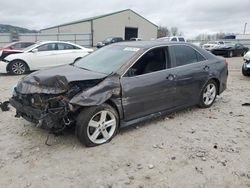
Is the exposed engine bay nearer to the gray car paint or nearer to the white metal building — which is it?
the gray car paint

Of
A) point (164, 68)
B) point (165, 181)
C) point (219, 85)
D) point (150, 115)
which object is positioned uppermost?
point (164, 68)

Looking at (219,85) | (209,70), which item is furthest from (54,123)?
(219,85)

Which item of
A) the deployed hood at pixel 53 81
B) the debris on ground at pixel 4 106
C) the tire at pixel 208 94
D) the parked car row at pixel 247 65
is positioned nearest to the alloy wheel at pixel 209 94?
the tire at pixel 208 94

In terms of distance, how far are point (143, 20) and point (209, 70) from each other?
43.0m

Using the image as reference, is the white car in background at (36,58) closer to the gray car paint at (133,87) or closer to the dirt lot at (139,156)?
the dirt lot at (139,156)

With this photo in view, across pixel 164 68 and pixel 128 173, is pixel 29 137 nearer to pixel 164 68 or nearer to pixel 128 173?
pixel 128 173

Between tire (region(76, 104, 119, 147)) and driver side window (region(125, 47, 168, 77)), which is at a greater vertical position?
driver side window (region(125, 47, 168, 77))

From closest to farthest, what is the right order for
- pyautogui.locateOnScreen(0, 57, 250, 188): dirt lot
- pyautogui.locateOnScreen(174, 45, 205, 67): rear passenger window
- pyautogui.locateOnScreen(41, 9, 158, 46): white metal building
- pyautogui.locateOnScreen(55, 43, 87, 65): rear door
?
pyautogui.locateOnScreen(0, 57, 250, 188): dirt lot, pyautogui.locateOnScreen(174, 45, 205, 67): rear passenger window, pyautogui.locateOnScreen(55, 43, 87, 65): rear door, pyautogui.locateOnScreen(41, 9, 158, 46): white metal building

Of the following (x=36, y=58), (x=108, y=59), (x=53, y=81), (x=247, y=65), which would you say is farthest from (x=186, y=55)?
(x=36, y=58)

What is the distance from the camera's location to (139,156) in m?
Result: 3.82

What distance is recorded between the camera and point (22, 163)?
11.9 ft

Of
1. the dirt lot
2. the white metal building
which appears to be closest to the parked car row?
the dirt lot

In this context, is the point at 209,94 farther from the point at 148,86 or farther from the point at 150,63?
the point at 148,86

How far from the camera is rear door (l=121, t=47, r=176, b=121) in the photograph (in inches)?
171
